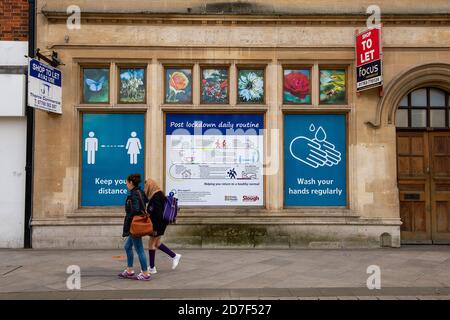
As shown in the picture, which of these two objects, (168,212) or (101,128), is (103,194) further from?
(168,212)

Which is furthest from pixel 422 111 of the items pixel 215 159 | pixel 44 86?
pixel 44 86

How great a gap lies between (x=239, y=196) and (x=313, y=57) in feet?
12.8

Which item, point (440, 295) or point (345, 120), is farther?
point (345, 120)

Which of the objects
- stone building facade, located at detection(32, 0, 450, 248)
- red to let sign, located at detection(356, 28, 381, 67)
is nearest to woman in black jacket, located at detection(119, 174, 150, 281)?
stone building facade, located at detection(32, 0, 450, 248)

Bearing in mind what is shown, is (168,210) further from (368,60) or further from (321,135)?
(368,60)

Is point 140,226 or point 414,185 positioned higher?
point 414,185

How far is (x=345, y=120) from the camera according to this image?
10.6 metres

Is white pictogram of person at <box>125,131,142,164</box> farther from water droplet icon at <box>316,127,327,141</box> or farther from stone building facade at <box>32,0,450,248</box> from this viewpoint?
water droplet icon at <box>316,127,327,141</box>

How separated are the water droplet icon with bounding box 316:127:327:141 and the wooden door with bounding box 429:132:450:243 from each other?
2.73 metres

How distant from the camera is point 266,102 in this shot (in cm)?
1051

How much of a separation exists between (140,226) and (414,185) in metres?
7.12

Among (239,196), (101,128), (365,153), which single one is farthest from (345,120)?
(101,128)
